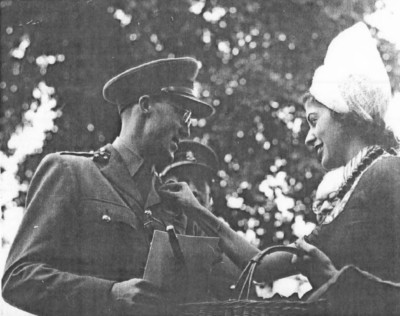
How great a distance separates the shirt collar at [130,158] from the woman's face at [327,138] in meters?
1.12

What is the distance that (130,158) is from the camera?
200 inches

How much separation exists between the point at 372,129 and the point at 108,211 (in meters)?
1.72

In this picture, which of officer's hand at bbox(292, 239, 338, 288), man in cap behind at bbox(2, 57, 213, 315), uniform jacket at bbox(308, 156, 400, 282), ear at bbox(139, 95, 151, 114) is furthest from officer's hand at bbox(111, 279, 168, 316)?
ear at bbox(139, 95, 151, 114)

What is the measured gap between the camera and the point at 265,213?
6.02 meters

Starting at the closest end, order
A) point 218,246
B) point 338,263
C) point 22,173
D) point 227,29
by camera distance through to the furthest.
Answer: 1. point 338,263
2. point 218,246
3. point 22,173
4. point 227,29

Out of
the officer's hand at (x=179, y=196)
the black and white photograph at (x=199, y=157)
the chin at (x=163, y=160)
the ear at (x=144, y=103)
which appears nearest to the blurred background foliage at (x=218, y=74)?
the black and white photograph at (x=199, y=157)

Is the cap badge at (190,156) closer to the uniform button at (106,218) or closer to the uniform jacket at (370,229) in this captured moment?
the uniform button at (106,218)

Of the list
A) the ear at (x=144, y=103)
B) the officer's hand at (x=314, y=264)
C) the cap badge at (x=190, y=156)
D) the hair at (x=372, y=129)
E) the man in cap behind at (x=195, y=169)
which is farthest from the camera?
the cap badge at (x=190, y=156)

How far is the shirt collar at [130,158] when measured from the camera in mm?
5078

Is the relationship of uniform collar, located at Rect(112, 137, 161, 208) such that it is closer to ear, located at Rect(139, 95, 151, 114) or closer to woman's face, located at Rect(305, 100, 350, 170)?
ear, located at Rect(139, 95, 151, 114)

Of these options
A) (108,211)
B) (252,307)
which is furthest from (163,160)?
(252,307)

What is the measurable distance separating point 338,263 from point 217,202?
57.9 inches

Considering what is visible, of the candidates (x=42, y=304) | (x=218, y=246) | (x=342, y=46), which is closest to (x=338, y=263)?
(x=218, y=246)

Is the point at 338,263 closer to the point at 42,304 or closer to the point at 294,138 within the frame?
the point at 294,138
